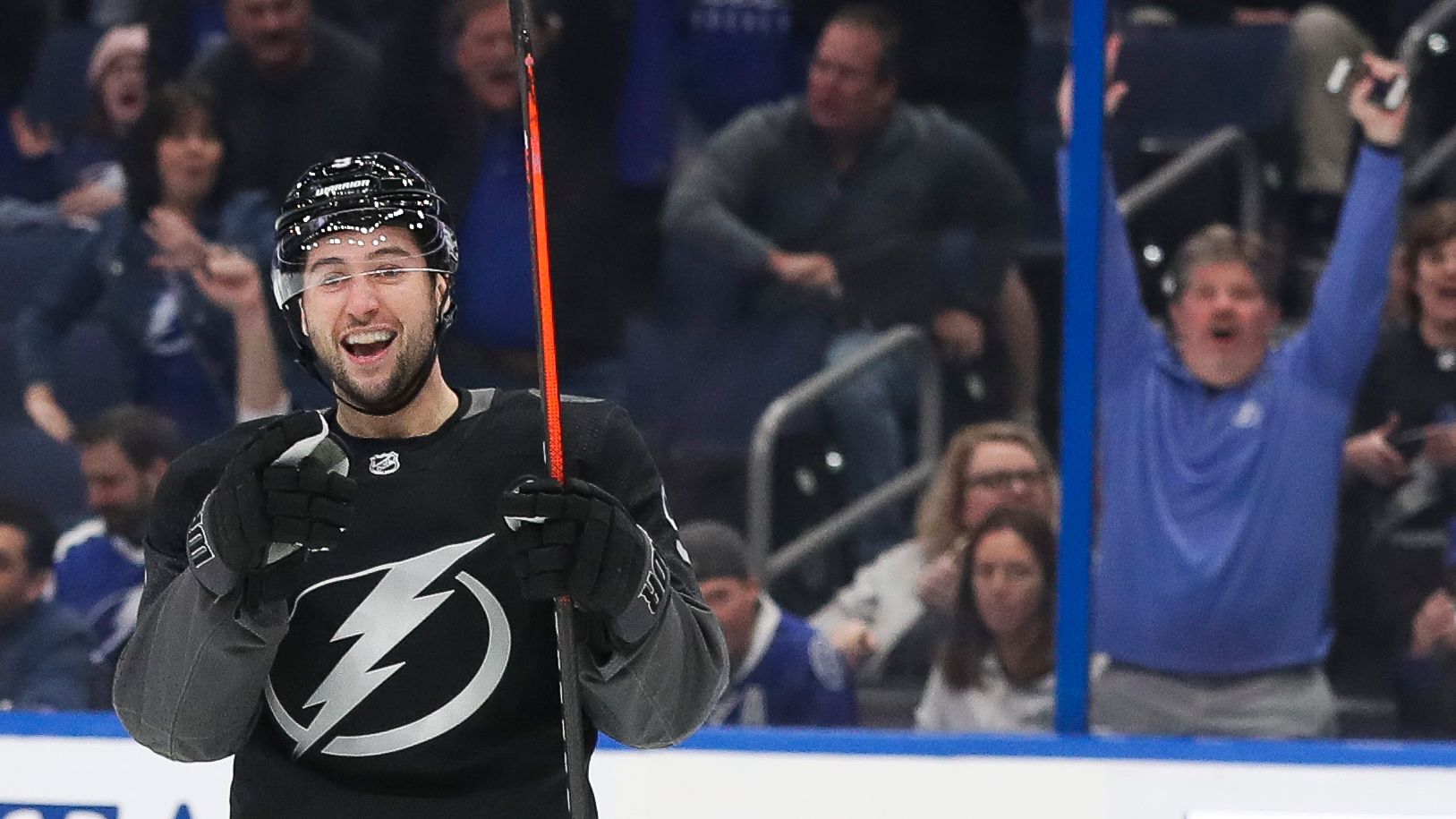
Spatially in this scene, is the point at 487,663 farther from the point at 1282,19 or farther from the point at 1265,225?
the point at 1282,19

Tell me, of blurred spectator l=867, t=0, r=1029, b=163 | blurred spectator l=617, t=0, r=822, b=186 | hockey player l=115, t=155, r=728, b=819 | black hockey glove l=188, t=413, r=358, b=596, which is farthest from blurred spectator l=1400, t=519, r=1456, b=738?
black hockey glove l=188, t=413, r=358, b=596

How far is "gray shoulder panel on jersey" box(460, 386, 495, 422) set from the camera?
1867 millimetres

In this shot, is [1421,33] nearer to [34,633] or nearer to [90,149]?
[90,149]

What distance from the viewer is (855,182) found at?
326 cm

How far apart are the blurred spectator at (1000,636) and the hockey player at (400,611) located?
3.74 ft

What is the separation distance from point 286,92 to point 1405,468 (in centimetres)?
181

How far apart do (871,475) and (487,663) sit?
1.44 meters

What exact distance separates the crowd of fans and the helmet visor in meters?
1.20

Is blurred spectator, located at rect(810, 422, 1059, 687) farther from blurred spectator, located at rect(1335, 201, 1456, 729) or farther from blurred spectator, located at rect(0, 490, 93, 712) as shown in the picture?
blurred spectator, located at rect(0, 490, 93, 712)

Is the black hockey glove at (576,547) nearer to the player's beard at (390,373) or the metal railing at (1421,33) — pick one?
the player's beard at (390,373)

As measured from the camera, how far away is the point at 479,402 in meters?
1.88

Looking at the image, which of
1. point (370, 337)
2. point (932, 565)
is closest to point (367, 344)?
point (370, 337)

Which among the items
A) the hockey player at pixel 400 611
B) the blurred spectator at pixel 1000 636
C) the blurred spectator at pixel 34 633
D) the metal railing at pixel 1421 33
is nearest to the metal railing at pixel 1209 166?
the metal railing at pixel 1421 33

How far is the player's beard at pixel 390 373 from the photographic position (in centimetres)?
177
